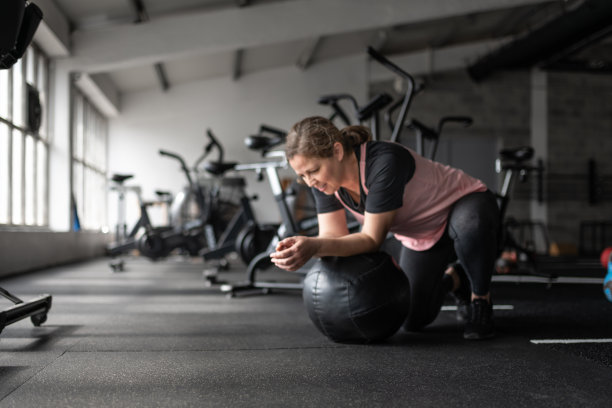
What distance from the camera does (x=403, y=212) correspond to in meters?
1.99

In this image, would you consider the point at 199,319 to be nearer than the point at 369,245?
No

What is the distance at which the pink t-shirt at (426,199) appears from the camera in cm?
198

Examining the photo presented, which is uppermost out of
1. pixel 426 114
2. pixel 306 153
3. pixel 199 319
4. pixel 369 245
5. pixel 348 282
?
pixel 426 114

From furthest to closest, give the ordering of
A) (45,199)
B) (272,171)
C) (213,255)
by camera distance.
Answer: (45,199) → (213,255) → (272,171)

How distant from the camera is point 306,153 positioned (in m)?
1.70

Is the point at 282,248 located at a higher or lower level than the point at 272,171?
lower

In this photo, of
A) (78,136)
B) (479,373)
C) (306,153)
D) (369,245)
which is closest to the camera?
(479,373)

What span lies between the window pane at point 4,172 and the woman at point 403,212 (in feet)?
14.5

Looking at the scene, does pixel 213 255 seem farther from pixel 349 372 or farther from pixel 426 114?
pixel 426 114

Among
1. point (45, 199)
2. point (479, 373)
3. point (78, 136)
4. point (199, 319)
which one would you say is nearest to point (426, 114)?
point (78, 136)

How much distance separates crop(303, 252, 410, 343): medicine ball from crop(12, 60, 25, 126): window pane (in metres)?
4.95

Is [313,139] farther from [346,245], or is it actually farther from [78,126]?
[78,126]

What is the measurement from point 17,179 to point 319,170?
5111 mm

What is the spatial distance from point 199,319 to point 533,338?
Answer: 1.54 metres
